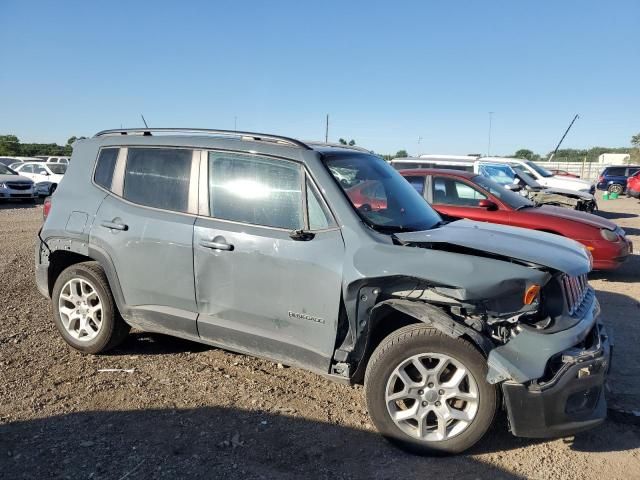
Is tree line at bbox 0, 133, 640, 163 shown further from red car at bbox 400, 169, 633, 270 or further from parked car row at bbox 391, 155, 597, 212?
red car at bbox 400, 169, 633, 270

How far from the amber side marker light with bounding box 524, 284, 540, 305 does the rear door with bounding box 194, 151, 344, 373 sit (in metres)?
1.12

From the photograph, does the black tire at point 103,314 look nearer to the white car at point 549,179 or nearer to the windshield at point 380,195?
the windshield at point 380,195

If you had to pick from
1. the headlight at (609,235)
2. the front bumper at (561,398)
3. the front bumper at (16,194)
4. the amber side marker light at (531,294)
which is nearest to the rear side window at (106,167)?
the amber side marker light at (531,294)

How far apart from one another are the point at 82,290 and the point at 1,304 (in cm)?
205

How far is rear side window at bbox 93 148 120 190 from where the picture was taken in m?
4.45

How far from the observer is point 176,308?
13.1 feet

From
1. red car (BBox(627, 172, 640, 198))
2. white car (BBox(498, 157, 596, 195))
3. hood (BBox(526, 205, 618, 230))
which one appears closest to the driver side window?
hood (BBox(526, 205, 618, 230))

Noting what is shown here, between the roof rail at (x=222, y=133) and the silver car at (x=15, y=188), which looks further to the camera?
the silver car at (x=15, y=188)

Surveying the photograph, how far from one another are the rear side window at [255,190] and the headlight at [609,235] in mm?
5702

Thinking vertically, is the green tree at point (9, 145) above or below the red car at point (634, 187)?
above

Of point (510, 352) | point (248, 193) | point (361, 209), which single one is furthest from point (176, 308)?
point (510, 352)

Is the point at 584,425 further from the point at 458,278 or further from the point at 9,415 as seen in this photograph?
the point at 9,415

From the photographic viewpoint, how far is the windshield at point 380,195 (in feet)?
12.2

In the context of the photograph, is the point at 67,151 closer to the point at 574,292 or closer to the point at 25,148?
the point at 25,148
